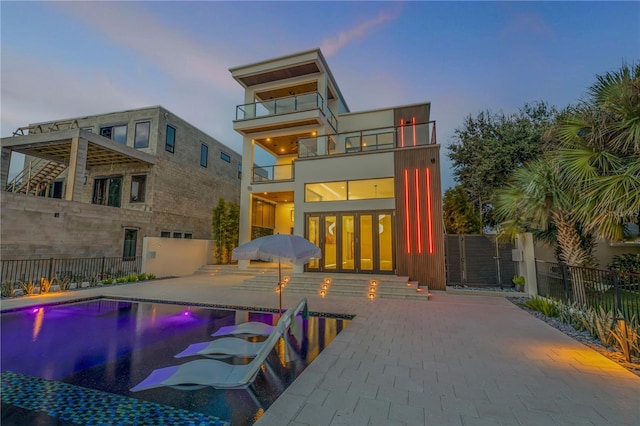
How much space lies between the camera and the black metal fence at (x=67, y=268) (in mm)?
9773

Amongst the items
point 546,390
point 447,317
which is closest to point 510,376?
point 546,390

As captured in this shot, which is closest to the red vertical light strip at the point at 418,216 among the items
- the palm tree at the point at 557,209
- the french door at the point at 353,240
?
the french door at the point at 353,240

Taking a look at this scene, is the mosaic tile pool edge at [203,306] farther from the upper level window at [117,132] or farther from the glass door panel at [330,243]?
the upper level window at [117,132]

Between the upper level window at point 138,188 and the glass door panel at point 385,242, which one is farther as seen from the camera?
the upper level window at point 138,188

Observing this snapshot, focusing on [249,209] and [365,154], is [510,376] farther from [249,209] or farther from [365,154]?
[249,209]

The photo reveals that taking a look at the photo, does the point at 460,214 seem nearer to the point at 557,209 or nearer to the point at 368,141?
the point at 368,141

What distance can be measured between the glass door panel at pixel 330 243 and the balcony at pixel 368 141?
116 inches

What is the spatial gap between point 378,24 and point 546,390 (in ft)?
45.1

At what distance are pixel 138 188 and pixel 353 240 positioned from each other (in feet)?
42.8

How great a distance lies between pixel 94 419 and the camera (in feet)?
7.98

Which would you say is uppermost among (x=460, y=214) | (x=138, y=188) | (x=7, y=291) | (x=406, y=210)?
(x=138, y=188)

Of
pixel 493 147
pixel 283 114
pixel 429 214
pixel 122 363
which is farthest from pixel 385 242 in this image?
pixel 122 363

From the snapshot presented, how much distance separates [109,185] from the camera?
16203 millimetres

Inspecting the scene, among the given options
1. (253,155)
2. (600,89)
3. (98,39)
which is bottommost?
(600,89)
